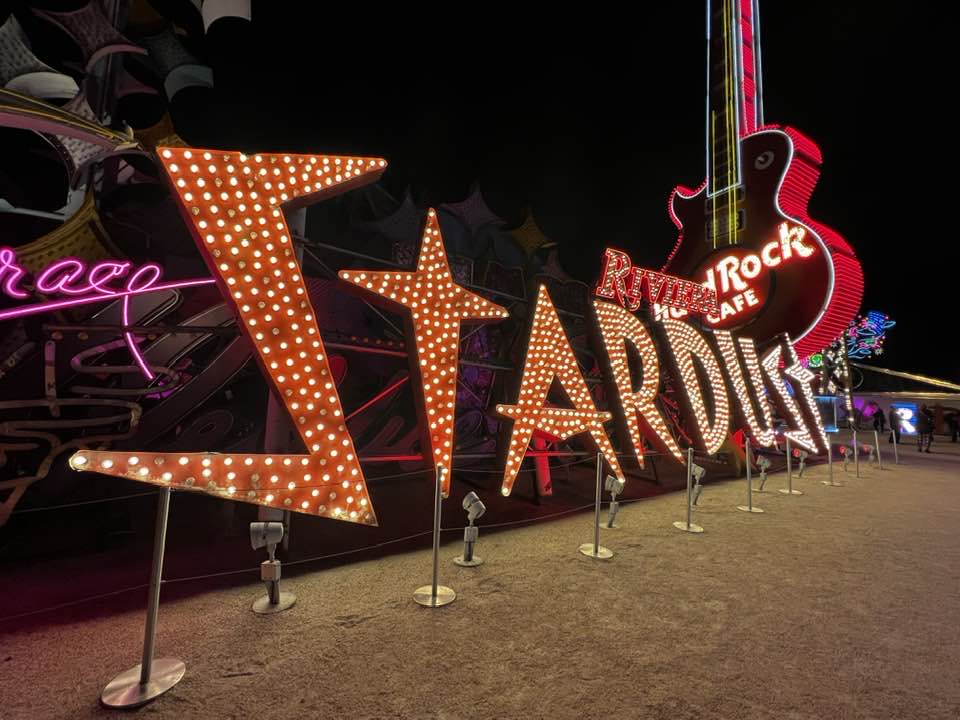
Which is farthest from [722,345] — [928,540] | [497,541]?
[497,541]

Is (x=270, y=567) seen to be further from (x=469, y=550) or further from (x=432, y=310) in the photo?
(x=432, y=310)

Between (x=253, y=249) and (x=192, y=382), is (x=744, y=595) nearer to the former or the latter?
(x=253, y=249)

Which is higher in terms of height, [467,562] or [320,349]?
[320,349]

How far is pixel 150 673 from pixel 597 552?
12.9 ft

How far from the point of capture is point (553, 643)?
3033 mm

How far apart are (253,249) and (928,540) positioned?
8.89m

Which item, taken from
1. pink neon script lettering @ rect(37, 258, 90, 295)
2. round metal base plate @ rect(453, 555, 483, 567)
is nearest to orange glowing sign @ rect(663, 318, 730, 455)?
round metal base plate @ rect(453, 555, 483, 567)

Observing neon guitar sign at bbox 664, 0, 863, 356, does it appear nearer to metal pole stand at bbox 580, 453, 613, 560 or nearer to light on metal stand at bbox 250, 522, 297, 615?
metal pole stand at bbox 580, 453, 613, 560

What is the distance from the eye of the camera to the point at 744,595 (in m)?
3.91

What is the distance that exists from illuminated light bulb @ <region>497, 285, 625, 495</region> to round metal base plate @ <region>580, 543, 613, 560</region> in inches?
55.9

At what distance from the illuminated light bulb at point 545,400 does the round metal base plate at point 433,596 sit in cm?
239

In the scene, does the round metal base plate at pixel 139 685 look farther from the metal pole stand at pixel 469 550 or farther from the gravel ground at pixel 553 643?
the metal pole stand at pixel 469 550

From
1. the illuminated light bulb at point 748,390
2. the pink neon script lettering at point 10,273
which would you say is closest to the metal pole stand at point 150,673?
the pink neon script lettering at point 10,273

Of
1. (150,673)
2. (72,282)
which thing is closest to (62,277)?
(72,282)
